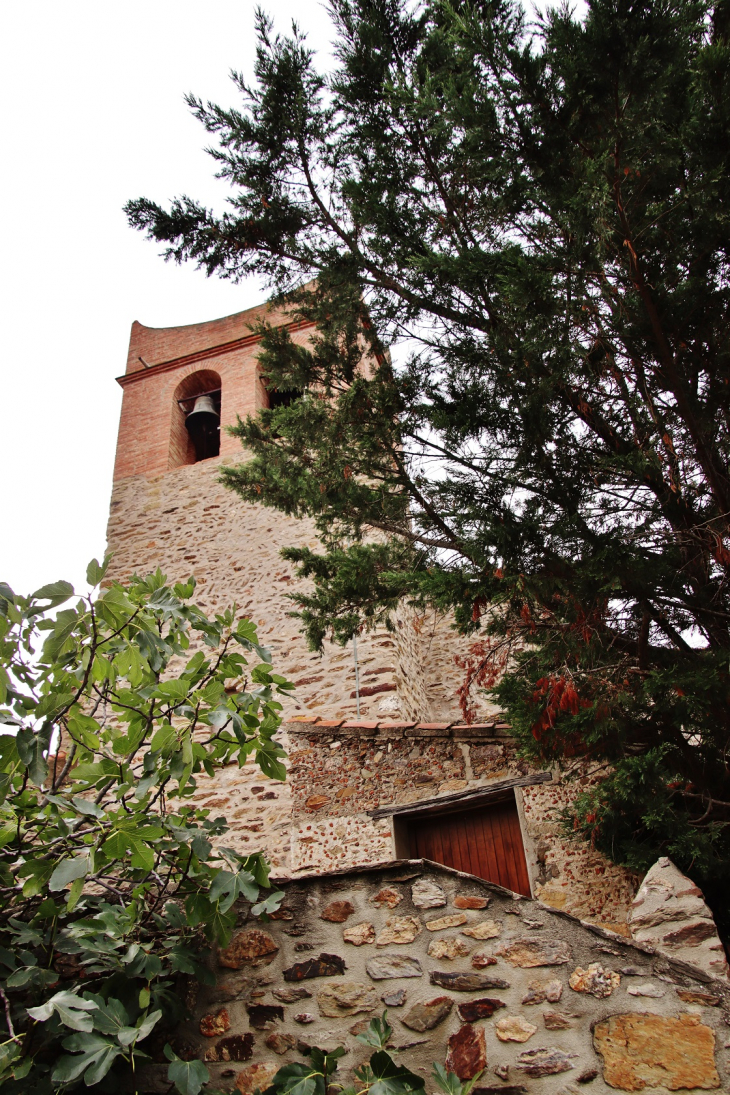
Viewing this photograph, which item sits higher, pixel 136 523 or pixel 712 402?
pixel 136 523

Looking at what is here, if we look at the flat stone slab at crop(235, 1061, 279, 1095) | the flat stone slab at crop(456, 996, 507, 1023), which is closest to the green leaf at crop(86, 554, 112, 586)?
the flat stone slab at crop(235, 1061, 279, 1095)

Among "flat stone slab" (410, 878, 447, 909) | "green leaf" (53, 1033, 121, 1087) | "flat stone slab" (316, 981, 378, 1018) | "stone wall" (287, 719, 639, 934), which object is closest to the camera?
"green leaf" (53, 1033, 121, 1087)

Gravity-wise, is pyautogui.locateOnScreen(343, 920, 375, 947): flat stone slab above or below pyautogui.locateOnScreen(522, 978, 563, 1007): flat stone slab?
above

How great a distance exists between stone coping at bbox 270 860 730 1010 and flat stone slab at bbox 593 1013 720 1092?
12cm

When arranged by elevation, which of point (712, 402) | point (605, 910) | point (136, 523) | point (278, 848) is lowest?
point (605, 910)

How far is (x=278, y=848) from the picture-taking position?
595 centimetres

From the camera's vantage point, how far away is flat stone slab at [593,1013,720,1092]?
220 cm

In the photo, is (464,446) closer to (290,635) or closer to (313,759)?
(313,759)

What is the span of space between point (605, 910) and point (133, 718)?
2.96m

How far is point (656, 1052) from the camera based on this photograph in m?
2.26

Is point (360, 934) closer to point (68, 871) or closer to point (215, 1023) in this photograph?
point (215, 1023)

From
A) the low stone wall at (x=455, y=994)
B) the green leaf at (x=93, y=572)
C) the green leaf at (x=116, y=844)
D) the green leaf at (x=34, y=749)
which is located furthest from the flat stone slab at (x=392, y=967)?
the green leaf at (x=93, y=572)

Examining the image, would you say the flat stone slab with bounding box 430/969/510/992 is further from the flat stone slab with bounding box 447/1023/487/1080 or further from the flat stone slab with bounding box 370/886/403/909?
the flat stone slab with bounding box 370/886/403/909

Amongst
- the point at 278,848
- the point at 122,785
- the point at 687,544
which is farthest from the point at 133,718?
the point at 278,848
